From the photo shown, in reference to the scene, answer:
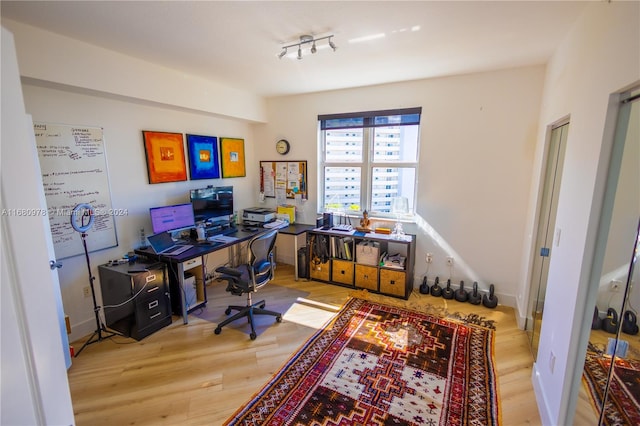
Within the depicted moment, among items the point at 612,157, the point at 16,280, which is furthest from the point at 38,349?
the point at 612,157

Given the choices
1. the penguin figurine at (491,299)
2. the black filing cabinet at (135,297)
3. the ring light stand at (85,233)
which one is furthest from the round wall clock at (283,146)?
the penguin figurine at (491,299)

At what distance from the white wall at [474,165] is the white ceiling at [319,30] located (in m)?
0.25

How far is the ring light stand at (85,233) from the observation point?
232cm

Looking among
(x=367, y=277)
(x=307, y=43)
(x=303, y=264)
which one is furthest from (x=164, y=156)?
(x=367, y=277)

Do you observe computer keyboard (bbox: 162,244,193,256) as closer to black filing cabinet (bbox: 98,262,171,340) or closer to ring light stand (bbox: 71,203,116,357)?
black filing cabinet (bbox: 98,262,171,340)

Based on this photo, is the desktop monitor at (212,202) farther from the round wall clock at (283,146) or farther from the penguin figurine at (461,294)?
the penguin figurine at (461,294)

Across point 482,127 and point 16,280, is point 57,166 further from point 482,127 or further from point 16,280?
point 482,127

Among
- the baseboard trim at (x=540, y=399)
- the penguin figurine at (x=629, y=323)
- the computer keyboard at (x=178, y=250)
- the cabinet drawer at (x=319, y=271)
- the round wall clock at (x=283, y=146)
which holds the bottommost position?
the baseboard trim at (x=540, y=399)

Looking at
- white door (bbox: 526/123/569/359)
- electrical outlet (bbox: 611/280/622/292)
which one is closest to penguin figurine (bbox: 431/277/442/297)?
white door (bbox: 526/123/569/359)

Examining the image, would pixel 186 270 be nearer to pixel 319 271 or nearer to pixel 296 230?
pixel 296 230

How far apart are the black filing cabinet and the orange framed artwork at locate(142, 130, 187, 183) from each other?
101 cm

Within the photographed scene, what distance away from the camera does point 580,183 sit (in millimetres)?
1562

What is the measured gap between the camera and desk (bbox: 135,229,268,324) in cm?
275

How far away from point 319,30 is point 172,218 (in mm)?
2357
